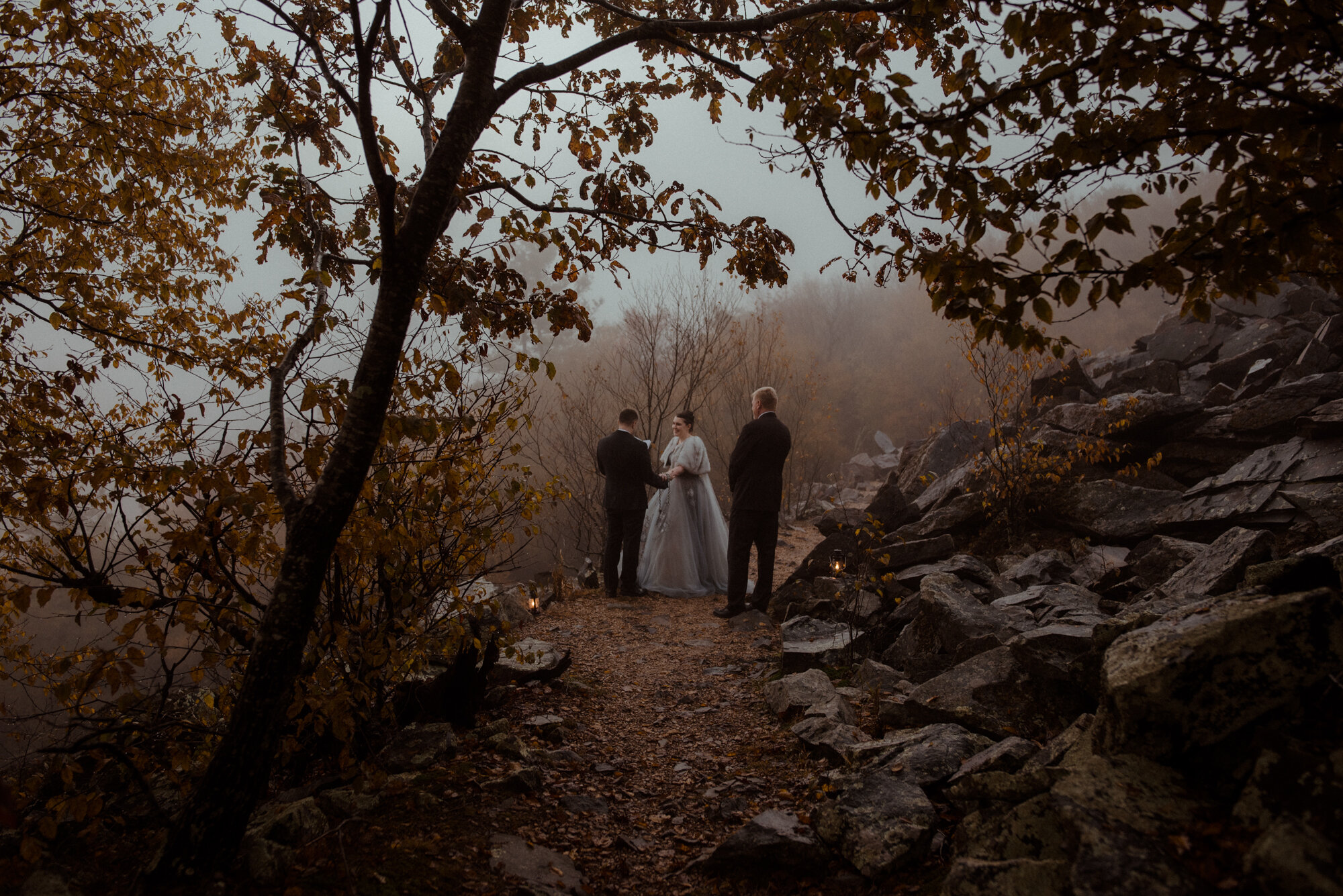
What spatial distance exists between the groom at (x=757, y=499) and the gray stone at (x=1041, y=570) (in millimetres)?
2245

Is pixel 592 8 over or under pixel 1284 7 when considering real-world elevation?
over

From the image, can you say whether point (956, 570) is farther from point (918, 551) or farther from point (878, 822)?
point (878, 822)

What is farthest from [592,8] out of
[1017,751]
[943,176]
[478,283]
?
[1017,751]

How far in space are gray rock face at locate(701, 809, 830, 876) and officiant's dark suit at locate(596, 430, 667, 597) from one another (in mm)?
5388

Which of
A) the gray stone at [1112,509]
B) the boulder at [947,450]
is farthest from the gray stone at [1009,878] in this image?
the boulder at [947,450]

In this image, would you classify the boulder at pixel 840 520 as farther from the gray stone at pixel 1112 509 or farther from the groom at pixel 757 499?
the gray stone at pixel 1112 509

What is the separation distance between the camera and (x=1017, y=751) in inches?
99.3

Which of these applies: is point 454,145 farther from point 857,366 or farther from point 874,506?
point 857,366

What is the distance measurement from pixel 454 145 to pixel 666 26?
3.79 ft

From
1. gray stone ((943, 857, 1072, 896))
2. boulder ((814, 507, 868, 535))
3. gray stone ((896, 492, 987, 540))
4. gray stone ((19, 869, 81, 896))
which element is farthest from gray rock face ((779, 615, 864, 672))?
gray stone ((19, 869, 81, 896))

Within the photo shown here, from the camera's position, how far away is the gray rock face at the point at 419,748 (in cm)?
308

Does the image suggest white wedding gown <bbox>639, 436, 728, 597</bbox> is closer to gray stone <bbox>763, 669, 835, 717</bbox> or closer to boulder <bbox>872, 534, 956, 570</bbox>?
boulder <bbox>872, 534, 956, 570</bbox>

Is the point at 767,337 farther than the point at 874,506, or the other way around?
the point at 767,337

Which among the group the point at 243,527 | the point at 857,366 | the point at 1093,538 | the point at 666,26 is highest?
the point at 857,366
